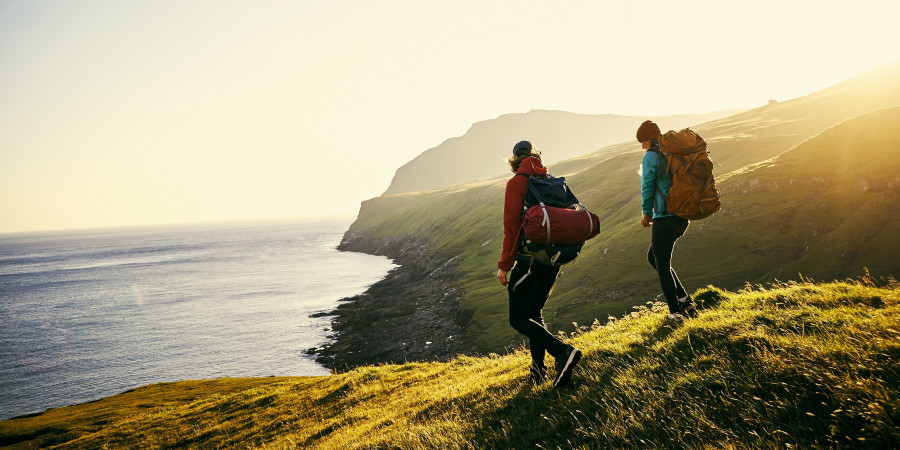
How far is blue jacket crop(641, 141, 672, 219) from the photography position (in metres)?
7.82

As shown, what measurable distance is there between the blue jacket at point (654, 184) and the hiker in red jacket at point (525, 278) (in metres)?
2.48

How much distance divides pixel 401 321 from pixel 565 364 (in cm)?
5360

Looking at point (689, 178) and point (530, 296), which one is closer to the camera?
point (530, 296)

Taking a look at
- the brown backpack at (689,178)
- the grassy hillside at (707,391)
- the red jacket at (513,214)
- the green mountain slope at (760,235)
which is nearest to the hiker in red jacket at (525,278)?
the red jacket at (513,214)

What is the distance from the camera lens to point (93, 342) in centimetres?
6347

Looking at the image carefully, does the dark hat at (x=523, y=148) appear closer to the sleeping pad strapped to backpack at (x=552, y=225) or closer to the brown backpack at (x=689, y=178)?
the sleeping pad strapped to backpack at (x=552, y=225)

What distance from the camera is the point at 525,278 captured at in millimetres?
6633

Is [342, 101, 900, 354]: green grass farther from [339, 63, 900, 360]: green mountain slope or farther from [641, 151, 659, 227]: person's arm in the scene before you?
[641, 151, 659, 227]: person's arm

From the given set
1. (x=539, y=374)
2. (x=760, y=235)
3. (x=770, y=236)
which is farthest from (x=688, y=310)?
(x=760, y=235)

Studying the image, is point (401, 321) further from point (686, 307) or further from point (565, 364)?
point (565, 364)

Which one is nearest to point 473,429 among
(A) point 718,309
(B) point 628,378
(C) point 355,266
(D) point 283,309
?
(B) point 628,378

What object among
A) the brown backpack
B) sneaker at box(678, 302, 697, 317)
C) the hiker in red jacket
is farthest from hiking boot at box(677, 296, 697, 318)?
the hiker in red jacket

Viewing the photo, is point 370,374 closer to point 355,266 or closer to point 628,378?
point 628,378

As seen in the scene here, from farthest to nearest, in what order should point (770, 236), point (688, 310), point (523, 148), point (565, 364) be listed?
point (770, 236)
point (688, 310)
point (523, 148)
point (565, 364)
